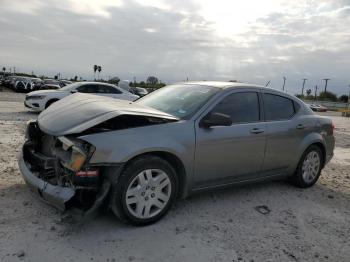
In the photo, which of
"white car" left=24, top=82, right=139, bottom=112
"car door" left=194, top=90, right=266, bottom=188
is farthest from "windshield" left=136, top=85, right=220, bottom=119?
"white car" left=24, top=82, right=139, bottom=112

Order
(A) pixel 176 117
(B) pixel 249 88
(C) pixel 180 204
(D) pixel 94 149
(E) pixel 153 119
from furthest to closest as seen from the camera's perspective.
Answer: (B) pixel 249 88 < (C) pixel 180 204 < (A) pixel 176 117 < (E) pixel 153 119 < (D) pixel 94 149

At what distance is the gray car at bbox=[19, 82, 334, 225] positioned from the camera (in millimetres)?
3818

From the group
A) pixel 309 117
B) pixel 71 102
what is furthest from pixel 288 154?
pixel 71 102

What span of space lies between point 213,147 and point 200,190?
55 centimetres

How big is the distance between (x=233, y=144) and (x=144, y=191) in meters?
1.39

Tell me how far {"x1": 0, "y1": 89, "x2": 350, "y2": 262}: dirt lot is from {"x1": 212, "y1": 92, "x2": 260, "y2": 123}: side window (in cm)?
114

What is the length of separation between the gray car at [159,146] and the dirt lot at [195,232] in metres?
0.30

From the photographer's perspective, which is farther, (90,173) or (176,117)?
(176,117)

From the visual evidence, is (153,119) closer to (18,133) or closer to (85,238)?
(85,238)

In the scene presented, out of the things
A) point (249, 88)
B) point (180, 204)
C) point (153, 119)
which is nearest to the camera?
point (153, 119)

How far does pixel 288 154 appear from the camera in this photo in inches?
221

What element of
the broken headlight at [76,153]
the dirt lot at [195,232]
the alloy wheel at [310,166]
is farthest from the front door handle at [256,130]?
the broken headlight at [76,153]

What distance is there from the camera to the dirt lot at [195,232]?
355 centimetres

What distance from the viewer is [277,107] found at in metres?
5.65
